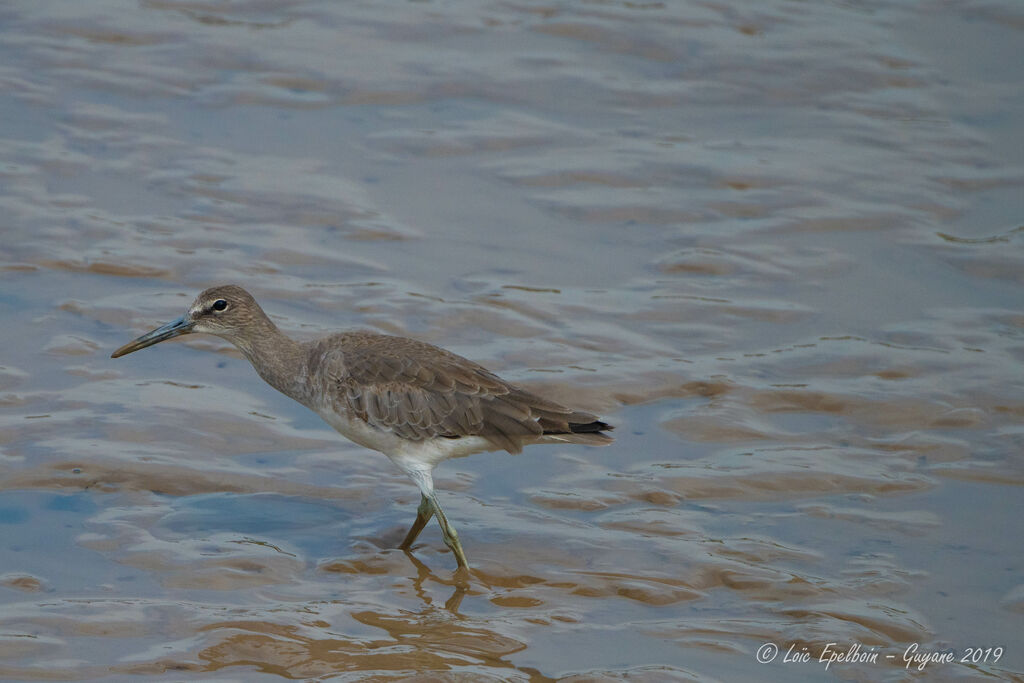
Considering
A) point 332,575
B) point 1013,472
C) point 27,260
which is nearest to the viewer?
point 332,575

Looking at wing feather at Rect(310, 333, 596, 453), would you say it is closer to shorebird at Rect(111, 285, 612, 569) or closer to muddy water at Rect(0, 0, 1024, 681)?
shorebird at Rect(111, 285, 612, 569)

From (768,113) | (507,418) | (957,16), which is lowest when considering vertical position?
(507,418)

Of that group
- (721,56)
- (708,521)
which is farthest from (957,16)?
(708,521)

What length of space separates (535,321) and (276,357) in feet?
7.54

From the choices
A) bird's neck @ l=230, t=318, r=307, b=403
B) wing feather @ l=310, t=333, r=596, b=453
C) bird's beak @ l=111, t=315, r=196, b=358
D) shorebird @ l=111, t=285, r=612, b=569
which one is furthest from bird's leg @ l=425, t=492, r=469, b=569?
bird's beak @ l=111, t=315, r=196, b=358

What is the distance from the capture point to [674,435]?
7992mm

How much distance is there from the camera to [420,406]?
6824mm

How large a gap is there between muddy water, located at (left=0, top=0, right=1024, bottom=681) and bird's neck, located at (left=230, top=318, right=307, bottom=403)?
0.58 meters

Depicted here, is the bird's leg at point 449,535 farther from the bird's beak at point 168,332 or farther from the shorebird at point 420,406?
the bird's beak at point 168,332

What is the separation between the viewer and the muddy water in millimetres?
6309

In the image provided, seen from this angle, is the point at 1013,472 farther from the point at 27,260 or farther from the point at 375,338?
the point at 27,260

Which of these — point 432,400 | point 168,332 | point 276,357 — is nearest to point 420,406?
point 432,400

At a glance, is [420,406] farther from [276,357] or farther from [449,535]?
[276,357]

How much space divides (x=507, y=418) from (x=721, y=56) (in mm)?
6964
